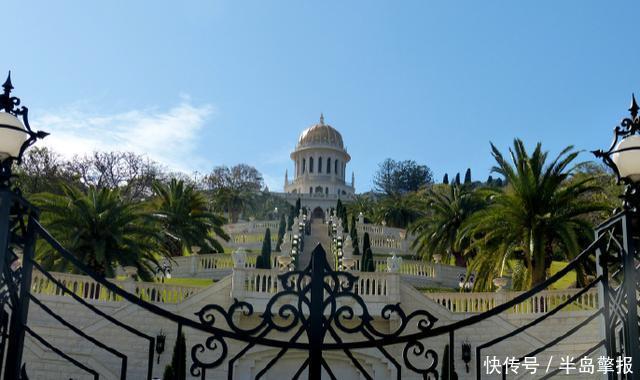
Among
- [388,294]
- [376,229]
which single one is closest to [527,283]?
[388,294]

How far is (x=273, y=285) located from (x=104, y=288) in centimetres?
537

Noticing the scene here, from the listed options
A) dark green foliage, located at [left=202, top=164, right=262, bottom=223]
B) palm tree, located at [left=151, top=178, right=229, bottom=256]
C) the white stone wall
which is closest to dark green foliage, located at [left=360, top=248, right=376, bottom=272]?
the white stone wall

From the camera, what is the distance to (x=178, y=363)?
16.3 ft

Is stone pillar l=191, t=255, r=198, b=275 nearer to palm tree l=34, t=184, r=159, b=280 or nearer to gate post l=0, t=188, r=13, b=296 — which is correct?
palm tree l=34, t=184, r=159, b=280

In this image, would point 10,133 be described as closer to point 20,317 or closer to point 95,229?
point 20,317

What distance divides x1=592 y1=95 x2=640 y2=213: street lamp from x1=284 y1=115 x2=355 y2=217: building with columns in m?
108

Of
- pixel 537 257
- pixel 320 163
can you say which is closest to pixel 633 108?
pixel 537 257

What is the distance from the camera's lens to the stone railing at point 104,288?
2002 centimetres

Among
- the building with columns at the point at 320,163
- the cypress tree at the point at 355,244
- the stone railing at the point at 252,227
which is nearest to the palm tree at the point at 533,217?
the cypress tree at the point at 355,244

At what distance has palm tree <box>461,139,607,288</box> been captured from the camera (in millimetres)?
20578

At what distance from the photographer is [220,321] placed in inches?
803

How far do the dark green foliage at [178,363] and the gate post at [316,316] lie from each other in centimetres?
102

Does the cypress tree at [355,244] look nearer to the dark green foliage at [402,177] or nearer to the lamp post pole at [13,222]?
the lamp post pole at [13,222]

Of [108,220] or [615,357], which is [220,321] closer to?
[108,220]
